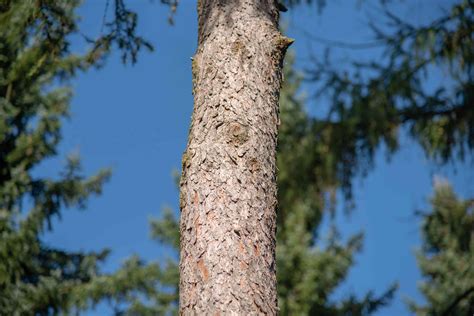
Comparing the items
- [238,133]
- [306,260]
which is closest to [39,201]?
[306,260]

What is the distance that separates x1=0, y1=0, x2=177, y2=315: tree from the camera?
40.5ft

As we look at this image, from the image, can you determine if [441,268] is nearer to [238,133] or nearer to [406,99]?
[406,99]

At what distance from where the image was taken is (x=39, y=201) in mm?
13656

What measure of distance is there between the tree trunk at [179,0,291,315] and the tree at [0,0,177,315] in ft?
25.5

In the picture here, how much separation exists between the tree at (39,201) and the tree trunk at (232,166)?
25.5ft

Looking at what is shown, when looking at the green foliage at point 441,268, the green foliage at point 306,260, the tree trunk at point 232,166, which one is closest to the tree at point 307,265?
the green foliage at point 306,260

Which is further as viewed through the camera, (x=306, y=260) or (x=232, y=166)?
(x=306, y=260)

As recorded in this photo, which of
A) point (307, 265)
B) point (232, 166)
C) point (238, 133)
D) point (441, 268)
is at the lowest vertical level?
point (232, 166)

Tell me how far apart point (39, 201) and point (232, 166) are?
1071 cm

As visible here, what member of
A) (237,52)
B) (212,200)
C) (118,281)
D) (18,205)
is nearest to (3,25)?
(237,52)

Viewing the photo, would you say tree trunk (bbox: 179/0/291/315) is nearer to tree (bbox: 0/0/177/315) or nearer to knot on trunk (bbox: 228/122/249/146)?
knot on trunk (bbox: 228/122/249/146)

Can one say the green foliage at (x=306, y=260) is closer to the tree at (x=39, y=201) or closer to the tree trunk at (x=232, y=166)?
the tree at (x=39, y=201)

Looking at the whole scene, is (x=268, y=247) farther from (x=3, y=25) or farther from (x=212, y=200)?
(x=3, y=25)

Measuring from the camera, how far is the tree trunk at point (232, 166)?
129 inches
